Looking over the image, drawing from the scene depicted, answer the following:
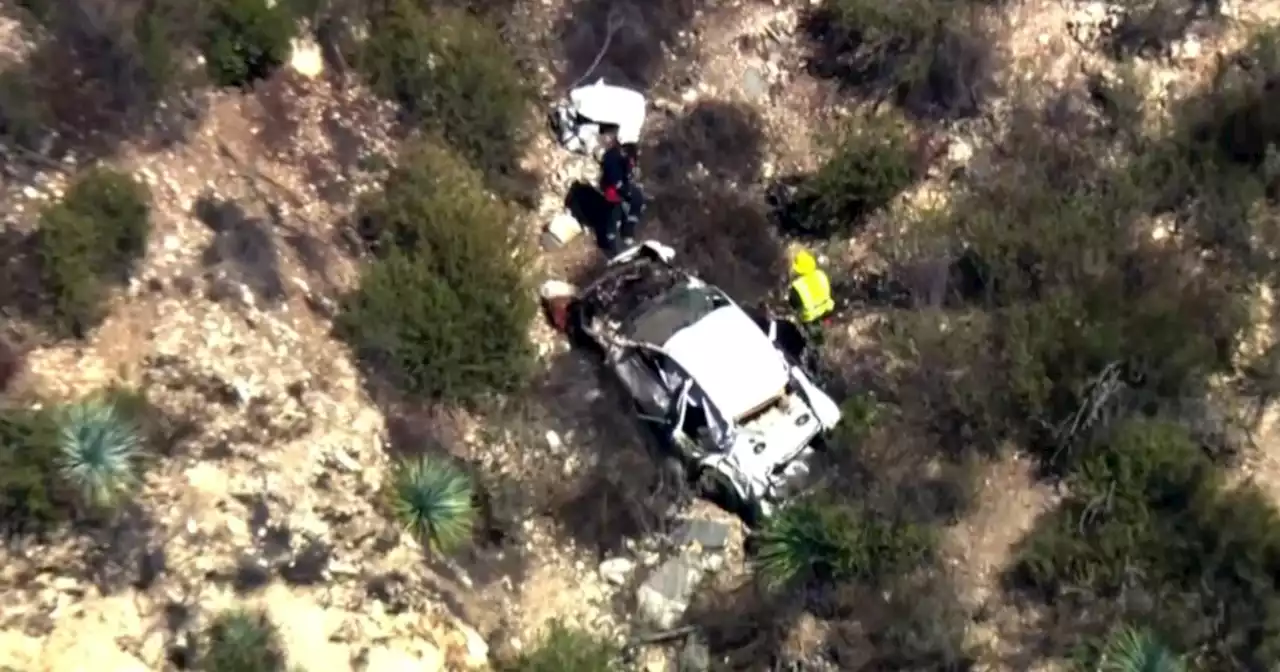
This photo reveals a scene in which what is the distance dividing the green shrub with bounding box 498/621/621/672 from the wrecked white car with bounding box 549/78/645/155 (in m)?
5.49

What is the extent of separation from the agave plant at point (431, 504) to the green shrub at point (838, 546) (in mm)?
2690

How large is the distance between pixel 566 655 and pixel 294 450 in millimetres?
2670

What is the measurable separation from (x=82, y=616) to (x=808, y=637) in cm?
572

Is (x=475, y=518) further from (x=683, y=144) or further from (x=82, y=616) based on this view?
(x=683, y=144)

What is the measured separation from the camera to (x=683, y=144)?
13.9 metres

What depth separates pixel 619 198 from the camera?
1278cm

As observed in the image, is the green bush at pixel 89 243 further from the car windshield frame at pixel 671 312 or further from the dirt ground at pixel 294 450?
the car windshield frame at pixel 671 312

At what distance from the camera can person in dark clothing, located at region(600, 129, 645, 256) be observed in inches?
499

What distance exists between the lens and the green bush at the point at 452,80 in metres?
12.6

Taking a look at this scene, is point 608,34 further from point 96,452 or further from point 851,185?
point 96,452

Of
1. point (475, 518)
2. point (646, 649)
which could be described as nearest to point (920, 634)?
point (646, 649)

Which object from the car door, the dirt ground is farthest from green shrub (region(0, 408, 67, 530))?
the car door

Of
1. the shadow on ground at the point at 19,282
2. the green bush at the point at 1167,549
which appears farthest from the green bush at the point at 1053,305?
the shadow on ground at the point at 19,282

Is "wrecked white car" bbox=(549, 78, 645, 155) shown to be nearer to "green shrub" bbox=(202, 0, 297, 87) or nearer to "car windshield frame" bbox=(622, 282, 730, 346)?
"car windshield frame" bbox=(622, 282, 730, 346)
